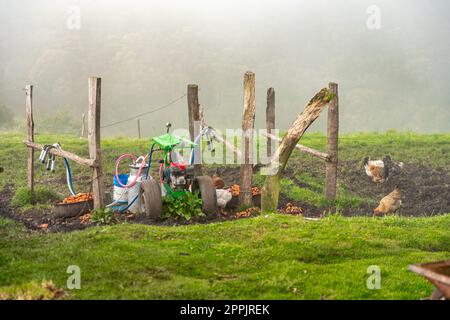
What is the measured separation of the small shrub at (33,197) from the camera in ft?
45.6

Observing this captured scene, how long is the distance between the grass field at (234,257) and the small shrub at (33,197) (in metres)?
2.03

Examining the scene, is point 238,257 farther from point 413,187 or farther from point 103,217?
point 413,187

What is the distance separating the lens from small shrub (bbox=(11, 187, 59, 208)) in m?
13.9

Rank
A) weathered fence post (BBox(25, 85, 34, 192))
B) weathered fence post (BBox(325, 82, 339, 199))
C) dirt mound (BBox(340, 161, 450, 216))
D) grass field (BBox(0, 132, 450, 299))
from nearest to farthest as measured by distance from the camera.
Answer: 1. grass field (BBox(0, 132, 450, 299))
2. weathered fence post (BBox(325, 82, 339, 199))
3. dirt mound (BBox(340, 161, 450, 216))
4. weathered fence post (BBox(25, 85, 34, 192))

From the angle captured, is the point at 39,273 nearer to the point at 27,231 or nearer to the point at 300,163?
the point at 27,231

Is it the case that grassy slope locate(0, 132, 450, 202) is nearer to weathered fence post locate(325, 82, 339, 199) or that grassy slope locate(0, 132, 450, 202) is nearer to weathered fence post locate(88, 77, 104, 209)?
weathered fence post locate(325, 82, 339, 199)

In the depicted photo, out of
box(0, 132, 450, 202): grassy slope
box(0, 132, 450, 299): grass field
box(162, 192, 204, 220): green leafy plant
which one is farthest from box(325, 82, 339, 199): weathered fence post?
box(162, 192, 204, 220): green leafy plant

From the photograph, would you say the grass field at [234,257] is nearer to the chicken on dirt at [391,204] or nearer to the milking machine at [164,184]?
the milking machine at [164,184]

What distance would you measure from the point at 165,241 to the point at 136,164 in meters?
3.10

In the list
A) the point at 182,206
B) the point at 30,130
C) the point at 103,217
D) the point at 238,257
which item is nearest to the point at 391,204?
the point at 182,206

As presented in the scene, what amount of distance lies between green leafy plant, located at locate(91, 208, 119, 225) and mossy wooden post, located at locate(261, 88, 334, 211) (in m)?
2.90

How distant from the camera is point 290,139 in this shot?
11.4 meters

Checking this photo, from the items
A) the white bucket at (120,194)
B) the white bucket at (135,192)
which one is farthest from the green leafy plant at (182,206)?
the white bucket at (120,194)

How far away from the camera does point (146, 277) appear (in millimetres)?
7406
